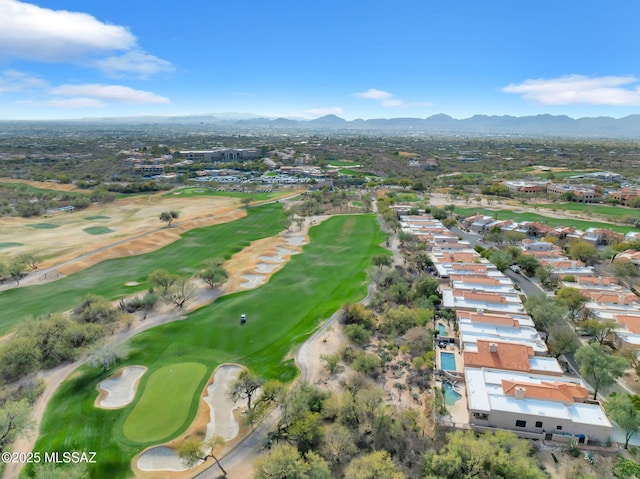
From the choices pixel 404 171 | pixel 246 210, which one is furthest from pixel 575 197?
pixel 246 210

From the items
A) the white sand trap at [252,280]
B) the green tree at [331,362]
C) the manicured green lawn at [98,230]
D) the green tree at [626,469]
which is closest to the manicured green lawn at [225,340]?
the white sand trap at [252,280]

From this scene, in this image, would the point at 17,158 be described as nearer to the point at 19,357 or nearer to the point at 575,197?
the point at 19,357

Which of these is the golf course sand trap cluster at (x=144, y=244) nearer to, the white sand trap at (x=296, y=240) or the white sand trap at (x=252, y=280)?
the white sand trap at (x=296, y=240)

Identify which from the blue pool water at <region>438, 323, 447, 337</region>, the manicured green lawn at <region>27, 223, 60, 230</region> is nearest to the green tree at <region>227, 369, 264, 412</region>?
the blue pool water at <region>438, 323, 447, 337</region>

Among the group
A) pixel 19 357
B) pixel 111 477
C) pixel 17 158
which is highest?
pixel 17 158

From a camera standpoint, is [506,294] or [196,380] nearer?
[196,380]

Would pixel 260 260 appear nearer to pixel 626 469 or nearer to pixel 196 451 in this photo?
pixel 196 451
